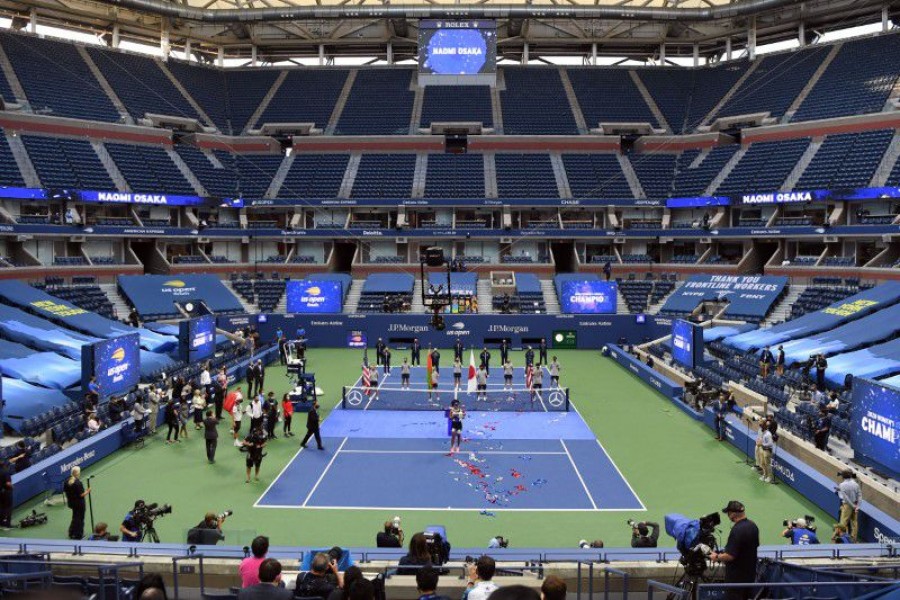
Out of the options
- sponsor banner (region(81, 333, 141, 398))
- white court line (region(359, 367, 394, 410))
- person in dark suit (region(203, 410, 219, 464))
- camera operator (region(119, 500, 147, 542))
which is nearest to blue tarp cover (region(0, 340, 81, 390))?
sponsor banner (region(81, 333, 141, 398))

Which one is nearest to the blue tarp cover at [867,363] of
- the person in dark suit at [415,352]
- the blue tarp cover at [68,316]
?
the person in dark suit at [415,352]

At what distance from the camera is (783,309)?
3838cm

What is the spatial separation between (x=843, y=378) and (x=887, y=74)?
117 feet

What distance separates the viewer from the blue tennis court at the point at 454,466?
15945mm

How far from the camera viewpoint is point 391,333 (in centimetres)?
4112

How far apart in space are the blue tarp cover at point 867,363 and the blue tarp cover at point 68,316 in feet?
86.6

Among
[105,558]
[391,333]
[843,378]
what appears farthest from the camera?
[391,333]

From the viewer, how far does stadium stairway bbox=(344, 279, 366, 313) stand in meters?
44.7

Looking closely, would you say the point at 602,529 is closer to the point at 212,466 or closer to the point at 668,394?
the point at 212,466

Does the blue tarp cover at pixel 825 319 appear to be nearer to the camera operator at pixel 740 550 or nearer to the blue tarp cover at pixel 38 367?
the camera operator at pixel 740 550

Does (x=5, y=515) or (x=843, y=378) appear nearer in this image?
(x=5, y=515)

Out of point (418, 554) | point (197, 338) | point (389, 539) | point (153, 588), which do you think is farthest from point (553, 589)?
point (197, 338)

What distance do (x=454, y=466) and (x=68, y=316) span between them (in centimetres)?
2205

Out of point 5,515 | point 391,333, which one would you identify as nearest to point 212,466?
point 5,515
